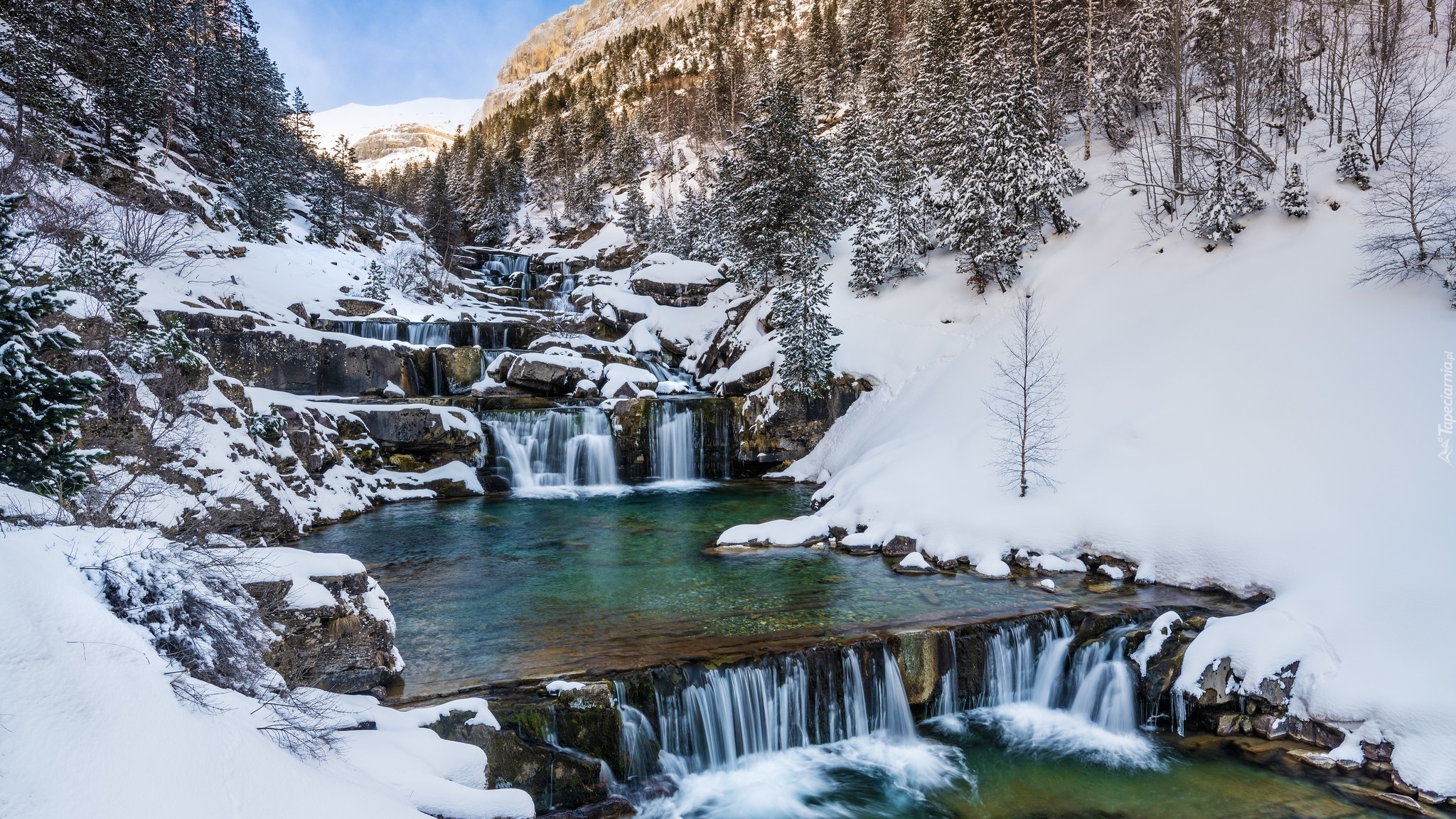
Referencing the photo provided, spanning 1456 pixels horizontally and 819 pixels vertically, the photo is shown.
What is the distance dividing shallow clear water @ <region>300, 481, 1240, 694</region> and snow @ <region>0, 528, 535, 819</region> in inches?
159

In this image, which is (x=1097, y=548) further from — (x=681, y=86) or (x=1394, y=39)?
(x=681, y=86)

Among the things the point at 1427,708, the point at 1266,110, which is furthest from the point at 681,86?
the point at 1427,708

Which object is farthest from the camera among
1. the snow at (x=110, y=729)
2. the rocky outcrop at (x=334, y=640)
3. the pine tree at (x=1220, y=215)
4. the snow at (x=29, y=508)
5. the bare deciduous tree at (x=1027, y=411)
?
the pine tree at (x=1220, y=215)

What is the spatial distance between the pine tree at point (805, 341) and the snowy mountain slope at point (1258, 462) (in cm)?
334

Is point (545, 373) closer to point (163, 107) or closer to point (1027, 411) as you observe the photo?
point (1027, 411)

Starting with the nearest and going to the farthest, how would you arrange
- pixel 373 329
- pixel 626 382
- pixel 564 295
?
pixel 626 382 < pixel 373 329 < pixel 564 295

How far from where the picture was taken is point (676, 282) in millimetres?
38125

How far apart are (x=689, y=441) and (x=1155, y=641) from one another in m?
17.5

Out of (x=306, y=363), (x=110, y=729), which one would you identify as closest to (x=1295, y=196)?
(x=110, y=729)

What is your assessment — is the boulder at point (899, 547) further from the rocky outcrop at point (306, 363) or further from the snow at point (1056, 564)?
the rocky outcrop at point (306, 363)

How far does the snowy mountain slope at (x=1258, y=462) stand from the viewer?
27.6ft

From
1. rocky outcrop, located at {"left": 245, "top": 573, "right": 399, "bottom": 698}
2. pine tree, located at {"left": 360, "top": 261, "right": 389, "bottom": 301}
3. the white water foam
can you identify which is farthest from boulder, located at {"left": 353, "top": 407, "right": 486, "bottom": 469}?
the white water foam

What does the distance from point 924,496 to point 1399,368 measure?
367 inches

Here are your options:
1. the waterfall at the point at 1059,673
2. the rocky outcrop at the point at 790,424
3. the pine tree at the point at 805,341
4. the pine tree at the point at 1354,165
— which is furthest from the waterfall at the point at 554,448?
the pine tree at the point at 1354,165
